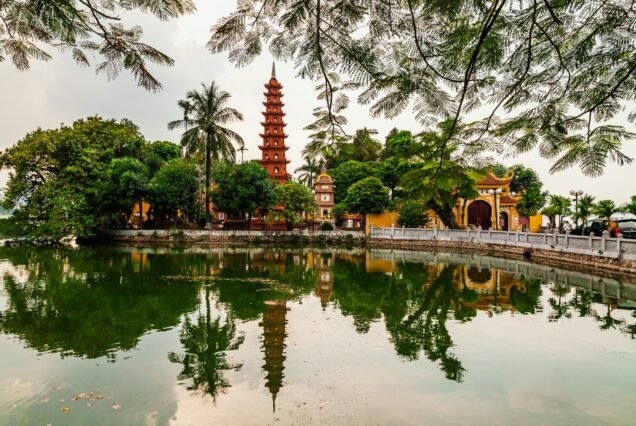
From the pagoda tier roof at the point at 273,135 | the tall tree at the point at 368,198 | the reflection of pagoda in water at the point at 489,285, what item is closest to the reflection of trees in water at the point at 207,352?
the reflection of pagoda in water at the point at 489,285

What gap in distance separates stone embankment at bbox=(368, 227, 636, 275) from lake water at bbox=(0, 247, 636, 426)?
128 cm

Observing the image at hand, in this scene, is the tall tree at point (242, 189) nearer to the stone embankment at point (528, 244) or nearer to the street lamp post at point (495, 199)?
the stone embankment at point (528, 244)

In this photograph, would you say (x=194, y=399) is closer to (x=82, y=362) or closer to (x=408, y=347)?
(x=82, y=362)

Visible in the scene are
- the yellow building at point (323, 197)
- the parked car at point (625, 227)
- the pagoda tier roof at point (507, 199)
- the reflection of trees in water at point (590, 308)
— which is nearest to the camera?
the reflection of trees in water at point (590, 308)

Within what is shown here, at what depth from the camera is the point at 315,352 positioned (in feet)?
19.1

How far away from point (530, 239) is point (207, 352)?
16610 millimetres

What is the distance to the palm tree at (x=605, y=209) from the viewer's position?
19.9 metres

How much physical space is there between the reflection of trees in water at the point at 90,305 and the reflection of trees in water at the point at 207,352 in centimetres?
60

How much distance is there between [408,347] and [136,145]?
2693 centimetres

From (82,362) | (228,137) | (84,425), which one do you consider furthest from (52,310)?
(228,137)

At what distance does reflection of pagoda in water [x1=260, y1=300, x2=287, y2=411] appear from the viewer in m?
4.74

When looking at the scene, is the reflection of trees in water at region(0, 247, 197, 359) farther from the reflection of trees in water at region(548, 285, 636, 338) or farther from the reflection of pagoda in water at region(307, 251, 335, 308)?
the reflection of trees in water at region(548, 285, 636, 338)

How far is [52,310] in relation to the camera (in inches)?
318

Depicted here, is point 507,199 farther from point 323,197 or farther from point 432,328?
point 432,328
